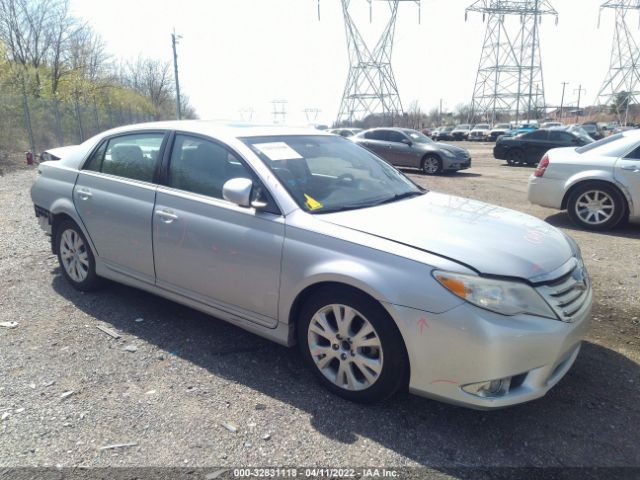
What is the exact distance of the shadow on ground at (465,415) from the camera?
2.53 metres

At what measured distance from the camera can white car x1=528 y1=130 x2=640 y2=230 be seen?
7.00 m

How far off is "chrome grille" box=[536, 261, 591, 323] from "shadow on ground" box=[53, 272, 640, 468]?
62cm

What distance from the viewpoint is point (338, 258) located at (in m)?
2.80

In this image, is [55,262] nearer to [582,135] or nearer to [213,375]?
[213,375]

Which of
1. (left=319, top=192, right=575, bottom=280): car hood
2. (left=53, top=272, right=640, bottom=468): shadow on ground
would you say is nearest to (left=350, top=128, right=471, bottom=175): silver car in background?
(left=319, top=192, right=575, bottom=280): car hood

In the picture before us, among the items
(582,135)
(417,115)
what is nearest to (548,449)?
(582,135)

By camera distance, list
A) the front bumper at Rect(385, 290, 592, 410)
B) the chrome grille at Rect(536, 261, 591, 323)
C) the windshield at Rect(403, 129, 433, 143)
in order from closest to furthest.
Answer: the front bumper at Rect(385, 290, 592, 410), the chrome grille at Rect(536, 261, 591, 323), the windshield at Rect(403, 129, 433, 143)

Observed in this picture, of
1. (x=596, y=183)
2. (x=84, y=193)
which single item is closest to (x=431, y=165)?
(x=596, y=183)

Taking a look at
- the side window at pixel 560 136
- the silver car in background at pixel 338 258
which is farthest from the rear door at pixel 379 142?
the silver car in background at pixel 338 258

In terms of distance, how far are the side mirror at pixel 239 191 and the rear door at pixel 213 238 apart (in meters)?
0.12

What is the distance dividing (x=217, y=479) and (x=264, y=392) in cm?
76

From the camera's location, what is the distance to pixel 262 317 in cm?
320

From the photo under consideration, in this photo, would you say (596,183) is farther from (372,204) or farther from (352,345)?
(352,345)

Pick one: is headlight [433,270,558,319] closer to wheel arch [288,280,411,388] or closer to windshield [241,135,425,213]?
wheel arch [288,280,411,388]
